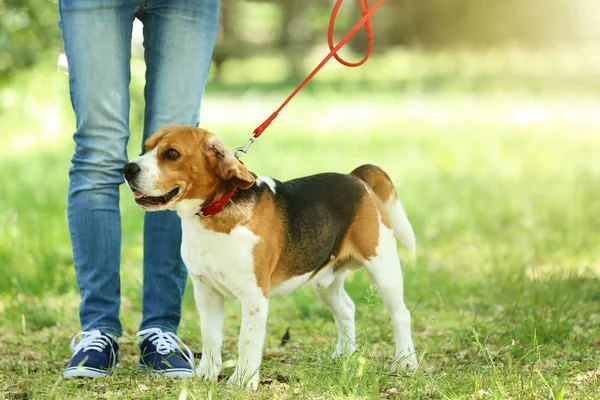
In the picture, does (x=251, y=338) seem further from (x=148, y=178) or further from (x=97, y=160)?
(x=97, y=160)

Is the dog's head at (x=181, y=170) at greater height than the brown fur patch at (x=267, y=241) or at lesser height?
greater

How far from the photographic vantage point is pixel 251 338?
3.34 m

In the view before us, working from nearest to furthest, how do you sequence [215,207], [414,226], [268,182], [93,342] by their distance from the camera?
[215,207] < [268,182] < [93,342] < [414,226]

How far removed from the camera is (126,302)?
5219 millimetres

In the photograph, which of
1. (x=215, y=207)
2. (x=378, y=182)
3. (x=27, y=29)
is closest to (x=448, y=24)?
(x=27, y=29)

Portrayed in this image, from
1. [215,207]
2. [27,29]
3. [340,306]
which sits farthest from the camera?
[27,29]

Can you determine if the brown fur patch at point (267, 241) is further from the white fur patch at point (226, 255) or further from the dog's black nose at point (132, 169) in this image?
the dog's black nose at point (132, 169)

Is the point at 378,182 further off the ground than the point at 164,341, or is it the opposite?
the point at 378,182

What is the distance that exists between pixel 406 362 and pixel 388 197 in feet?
2.44

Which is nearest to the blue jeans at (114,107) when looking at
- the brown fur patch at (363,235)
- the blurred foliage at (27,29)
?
the brown fur patch at (363,235)

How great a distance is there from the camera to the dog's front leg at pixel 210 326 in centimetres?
348

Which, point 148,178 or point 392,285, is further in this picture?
point 392,285

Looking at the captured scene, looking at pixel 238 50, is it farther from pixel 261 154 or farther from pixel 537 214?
pixel 537 214

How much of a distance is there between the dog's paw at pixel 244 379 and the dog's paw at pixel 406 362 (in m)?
0.58
